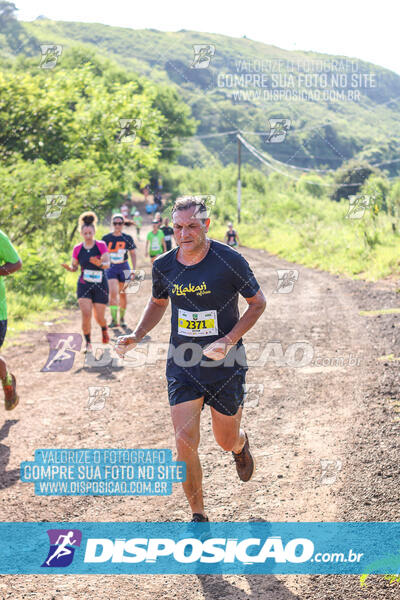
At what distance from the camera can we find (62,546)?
4.16m

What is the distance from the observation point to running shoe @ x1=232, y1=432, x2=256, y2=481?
4.65 meters

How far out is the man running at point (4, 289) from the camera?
5914mm

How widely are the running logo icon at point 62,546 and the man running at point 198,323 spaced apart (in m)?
0.88

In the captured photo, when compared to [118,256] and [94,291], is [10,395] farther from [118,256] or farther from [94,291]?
[118,256]

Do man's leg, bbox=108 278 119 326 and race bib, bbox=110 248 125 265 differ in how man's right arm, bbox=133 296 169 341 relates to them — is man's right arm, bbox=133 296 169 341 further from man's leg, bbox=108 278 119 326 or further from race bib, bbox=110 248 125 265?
man's leg, bbox=108 278 119 326

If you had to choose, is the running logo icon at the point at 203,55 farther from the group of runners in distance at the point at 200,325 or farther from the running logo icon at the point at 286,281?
the group of runners in distance at the point at 200,325

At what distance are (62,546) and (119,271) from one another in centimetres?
764

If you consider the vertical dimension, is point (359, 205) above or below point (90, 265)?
above

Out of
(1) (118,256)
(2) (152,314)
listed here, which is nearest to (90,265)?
(1) (118,256)

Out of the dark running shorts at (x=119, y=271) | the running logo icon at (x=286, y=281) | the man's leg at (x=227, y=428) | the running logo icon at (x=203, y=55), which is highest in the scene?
the running logo icon at (x=203, y=55)

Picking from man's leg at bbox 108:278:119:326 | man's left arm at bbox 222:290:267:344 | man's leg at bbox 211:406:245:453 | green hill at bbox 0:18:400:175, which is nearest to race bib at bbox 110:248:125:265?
man's leg at bbox 108:278:119:326

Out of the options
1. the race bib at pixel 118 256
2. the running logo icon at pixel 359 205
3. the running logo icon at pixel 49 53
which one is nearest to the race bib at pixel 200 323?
the race bib at pixel 118 256

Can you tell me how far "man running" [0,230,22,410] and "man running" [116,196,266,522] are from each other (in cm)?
225

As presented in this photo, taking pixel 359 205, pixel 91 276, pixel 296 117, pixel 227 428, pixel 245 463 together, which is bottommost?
pixel 245 463
